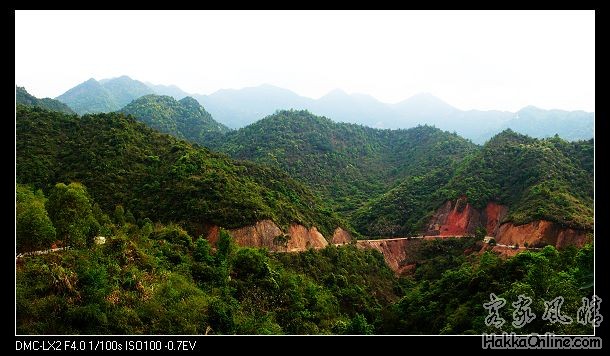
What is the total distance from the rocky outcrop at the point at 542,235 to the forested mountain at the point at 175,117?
5578 centimetres

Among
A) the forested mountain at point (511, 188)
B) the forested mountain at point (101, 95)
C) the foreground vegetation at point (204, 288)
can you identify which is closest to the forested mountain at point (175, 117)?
the forested mountain at point (101, 95)

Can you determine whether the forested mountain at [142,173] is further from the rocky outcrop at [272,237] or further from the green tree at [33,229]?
the green tree at [33,229]

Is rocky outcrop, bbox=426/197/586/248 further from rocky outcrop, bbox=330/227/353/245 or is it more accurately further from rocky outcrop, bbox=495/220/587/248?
rocky outcrop, bbox=330/227/353/245

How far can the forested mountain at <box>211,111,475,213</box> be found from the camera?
65000 millimetres

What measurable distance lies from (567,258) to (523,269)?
2.74 m

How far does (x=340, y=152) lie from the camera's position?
76062mm

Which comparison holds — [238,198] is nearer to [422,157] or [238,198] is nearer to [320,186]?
A: [320,186]

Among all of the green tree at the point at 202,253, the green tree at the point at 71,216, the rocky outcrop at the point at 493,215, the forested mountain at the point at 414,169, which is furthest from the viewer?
the rocky outcrop at the point at 493,215

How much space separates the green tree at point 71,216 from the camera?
17109 mm
